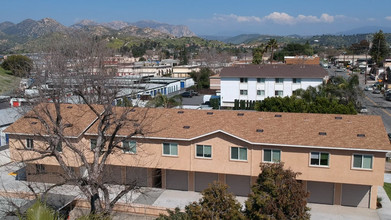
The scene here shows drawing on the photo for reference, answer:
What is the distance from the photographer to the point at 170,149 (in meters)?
28.3

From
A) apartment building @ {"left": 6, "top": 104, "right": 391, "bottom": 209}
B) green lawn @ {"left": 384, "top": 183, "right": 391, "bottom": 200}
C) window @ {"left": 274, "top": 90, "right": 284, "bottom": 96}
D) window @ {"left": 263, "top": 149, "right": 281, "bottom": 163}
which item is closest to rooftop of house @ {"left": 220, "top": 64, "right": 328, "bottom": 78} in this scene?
window @ {"left": 274, "top": 90, "right": 284, "bottom": 96}

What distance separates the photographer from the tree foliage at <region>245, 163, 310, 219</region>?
1708 centimetres

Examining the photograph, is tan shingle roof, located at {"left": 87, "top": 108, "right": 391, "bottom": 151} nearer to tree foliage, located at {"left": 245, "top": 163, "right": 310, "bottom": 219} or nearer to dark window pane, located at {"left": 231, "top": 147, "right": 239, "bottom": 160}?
dark window pane, located at {"left": 231, "top": 147, "right": 239, "bottom": 160}

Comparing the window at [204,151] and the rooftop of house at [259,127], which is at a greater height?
the rooftop of house at [259,127]

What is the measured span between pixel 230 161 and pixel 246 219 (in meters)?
9.67

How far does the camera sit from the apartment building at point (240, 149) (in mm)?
25281

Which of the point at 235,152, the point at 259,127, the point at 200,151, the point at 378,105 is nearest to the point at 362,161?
the point at 259,127

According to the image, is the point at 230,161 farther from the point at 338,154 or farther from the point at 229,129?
the point at 338,154

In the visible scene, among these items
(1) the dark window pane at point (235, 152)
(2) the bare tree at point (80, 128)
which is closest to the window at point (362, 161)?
(1) the dark window pane at point (235, 152)

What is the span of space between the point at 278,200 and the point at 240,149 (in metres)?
9.89

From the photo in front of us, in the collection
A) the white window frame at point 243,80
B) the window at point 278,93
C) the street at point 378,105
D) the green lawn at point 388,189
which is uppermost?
the white window frame at point 243,80

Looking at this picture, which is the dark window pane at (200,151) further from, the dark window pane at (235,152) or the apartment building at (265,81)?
the apartment building at (265,81)

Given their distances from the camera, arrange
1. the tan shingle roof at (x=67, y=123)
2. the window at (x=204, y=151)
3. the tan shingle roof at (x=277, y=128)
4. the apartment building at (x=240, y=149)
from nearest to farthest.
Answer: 1. the apartment building at (x=240, y=149)
2. the tan shingle roof at (x=277, y=128)
3. the window at (x=204, y=151)
4. the tan shingle roof at (x=67, y=123)

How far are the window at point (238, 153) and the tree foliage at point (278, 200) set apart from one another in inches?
323
